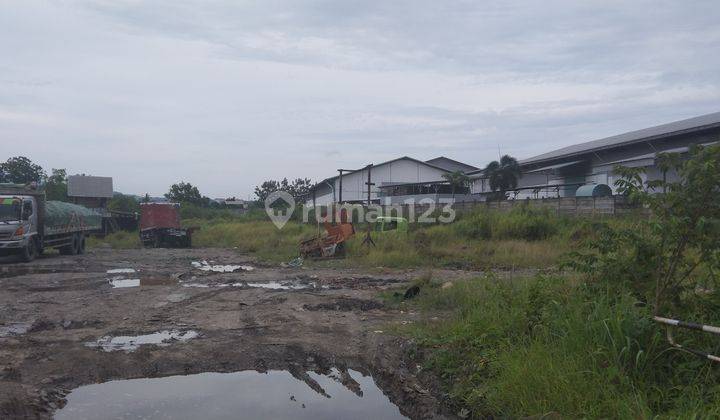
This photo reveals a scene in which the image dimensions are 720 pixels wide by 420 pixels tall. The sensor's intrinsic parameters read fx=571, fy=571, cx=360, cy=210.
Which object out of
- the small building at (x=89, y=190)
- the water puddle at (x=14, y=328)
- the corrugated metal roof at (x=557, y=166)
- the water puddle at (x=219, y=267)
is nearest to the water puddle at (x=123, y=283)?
the water puddle at (x=219, y=267)

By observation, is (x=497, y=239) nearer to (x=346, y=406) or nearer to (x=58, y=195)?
(x=346, y=406)

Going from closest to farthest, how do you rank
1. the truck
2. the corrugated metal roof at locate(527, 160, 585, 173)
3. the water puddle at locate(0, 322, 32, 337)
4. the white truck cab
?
the water puddle at locate(0, 322, 32, 337), the white truck cab, the truck, the corrugated metal roof at locate(527, 160, 585, 173)

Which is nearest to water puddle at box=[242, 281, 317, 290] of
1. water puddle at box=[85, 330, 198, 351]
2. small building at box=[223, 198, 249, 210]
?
water puddle at box=[85, 330, 198, 351]

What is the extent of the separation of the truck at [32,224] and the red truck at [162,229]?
5.45m

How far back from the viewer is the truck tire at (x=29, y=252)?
18.2 metres

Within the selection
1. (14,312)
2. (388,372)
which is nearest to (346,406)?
(388,372)

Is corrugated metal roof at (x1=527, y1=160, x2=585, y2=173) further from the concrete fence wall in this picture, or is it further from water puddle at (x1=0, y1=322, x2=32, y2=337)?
water puddle at (x1=0, y1=322, x2=32, y2=337)

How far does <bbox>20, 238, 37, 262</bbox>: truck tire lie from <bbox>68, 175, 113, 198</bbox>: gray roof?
29851 mm

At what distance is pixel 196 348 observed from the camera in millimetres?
6988

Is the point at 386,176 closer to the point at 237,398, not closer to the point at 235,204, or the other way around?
the point at 235,204

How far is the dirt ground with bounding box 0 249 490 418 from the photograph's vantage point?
5.86 m

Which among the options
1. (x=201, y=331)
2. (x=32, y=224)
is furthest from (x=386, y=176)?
(x=201, y=331)

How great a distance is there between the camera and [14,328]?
26.5ft

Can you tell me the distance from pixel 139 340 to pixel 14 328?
209 cm
